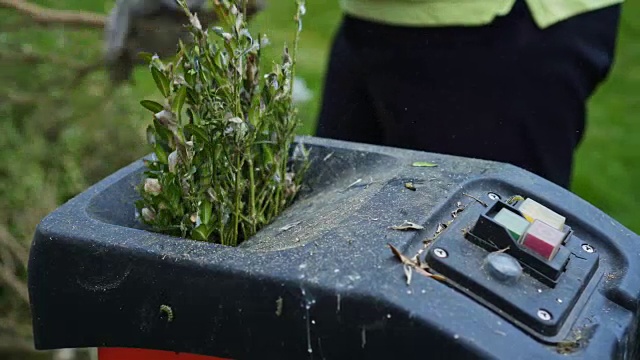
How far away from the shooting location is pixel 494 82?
5.50ft

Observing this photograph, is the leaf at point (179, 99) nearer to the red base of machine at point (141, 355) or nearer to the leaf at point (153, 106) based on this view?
the leaf at point (153, 106)

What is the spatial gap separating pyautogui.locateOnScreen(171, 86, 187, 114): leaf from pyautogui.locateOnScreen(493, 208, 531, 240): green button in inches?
16.3

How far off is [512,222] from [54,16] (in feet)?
6.57

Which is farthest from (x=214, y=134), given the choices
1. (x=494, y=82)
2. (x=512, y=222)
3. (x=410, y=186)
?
(x=494, y=82)

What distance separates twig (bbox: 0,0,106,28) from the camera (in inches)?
104

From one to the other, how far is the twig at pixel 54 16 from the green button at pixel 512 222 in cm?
188

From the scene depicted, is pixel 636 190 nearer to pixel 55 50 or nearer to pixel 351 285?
pixel 55 50

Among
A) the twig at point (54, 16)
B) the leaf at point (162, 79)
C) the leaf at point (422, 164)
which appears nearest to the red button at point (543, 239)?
the leaf at point (422, 164)

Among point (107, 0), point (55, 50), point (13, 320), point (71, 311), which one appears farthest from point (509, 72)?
point (107, 0)

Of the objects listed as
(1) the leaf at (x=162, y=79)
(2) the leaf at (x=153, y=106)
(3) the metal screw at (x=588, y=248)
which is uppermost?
(1) the leaf at (x=162, y=79)

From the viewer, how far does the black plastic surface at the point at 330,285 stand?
903 millimetres

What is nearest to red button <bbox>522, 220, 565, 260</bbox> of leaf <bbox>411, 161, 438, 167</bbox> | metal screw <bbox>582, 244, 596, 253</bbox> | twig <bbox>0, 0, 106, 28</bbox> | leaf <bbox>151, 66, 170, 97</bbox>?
metal screw <bbox>582, 244, 596, 253</bbox>

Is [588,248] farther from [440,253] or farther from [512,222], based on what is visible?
[440,253]

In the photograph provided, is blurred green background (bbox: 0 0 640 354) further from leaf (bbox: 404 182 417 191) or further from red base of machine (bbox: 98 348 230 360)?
red base of machine (bbox: 98 348 230 360)
